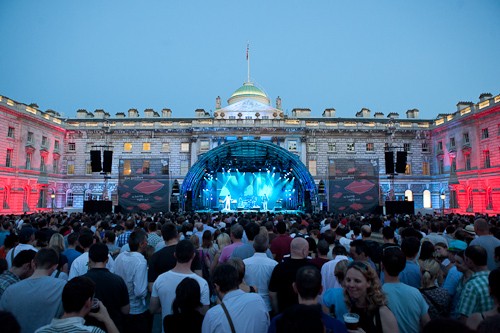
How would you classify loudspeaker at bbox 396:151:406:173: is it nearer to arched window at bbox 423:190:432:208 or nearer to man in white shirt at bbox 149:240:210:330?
man in white shirt at bbox 149:240:210:330

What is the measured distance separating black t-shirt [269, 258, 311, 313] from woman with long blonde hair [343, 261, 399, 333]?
1.38 metres

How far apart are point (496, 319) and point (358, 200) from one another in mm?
25010

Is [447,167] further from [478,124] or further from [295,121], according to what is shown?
[295,121]

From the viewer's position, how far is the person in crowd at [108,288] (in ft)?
14.7

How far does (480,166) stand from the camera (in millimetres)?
38719

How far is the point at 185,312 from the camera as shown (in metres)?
3.58

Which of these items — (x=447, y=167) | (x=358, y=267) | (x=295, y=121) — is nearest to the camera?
(x=358, y=267)

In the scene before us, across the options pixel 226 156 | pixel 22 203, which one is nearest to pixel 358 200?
pixel 226 156

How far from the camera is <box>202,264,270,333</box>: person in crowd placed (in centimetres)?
338

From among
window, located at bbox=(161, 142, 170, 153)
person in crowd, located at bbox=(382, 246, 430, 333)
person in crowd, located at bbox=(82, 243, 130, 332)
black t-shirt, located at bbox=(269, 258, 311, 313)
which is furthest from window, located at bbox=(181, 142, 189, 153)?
person in crowd, located at bbox=(382, 246, 430, 333)

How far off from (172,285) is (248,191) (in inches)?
1530

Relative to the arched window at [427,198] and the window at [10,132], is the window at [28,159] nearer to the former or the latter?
the window at [10,132]

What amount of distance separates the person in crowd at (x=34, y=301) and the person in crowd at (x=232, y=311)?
195 centimetres

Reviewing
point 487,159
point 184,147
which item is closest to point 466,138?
point 487,159
